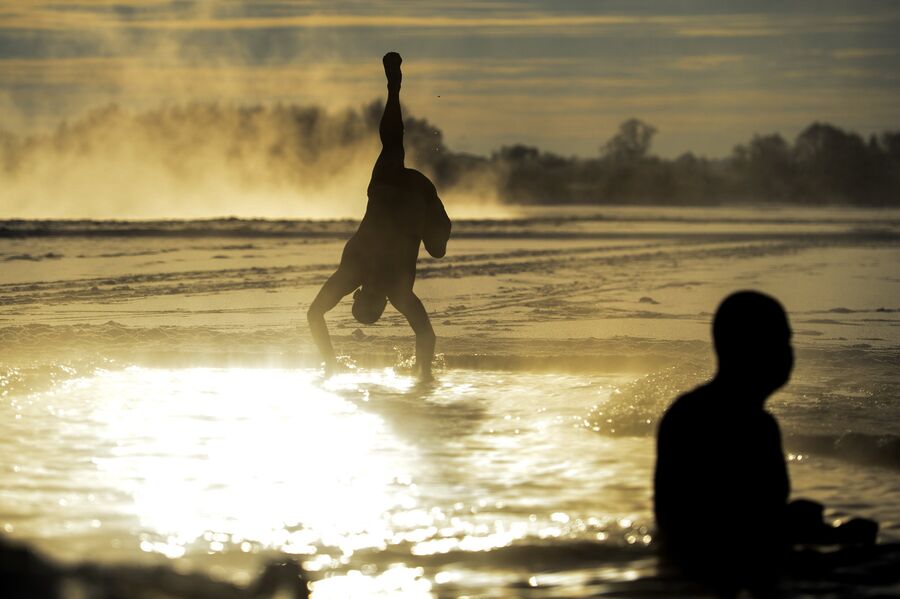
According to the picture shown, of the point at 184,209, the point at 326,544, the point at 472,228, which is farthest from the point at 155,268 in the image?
the point at 184,209

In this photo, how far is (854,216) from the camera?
46000mm

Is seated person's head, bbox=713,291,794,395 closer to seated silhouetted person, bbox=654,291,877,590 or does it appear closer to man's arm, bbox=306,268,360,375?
seated silhouetted person, bbox=654,291,877,590

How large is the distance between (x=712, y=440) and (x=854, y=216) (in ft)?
144

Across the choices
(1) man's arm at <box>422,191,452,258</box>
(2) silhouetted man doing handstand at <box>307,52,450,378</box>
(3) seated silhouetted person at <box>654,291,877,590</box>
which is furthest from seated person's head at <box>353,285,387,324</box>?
(3) seated silhouetted person at <box>654,291,877,590</box>

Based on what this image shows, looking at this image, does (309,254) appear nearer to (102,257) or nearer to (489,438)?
(102,257)

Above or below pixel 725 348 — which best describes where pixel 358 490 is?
below

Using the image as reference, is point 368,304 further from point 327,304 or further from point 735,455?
point 735,455

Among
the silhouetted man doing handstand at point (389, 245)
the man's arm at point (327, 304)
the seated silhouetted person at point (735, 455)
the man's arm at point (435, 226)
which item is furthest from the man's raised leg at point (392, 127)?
the seated silhouetted person at point (735, 455)

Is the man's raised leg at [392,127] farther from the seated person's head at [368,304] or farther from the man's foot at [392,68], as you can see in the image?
the seated person's head at [368,304]

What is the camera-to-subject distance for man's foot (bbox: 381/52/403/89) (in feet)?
32.6

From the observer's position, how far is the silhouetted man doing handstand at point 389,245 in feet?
32.8

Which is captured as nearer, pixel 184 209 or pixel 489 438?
pixel 489 438

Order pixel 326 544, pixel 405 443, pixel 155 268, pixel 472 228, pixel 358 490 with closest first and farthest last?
pixel 326 544 < pixel 358 490 < pixel 405 443 < pixel 155 268 < pixel 472 228

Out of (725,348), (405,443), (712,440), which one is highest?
(725,348)
